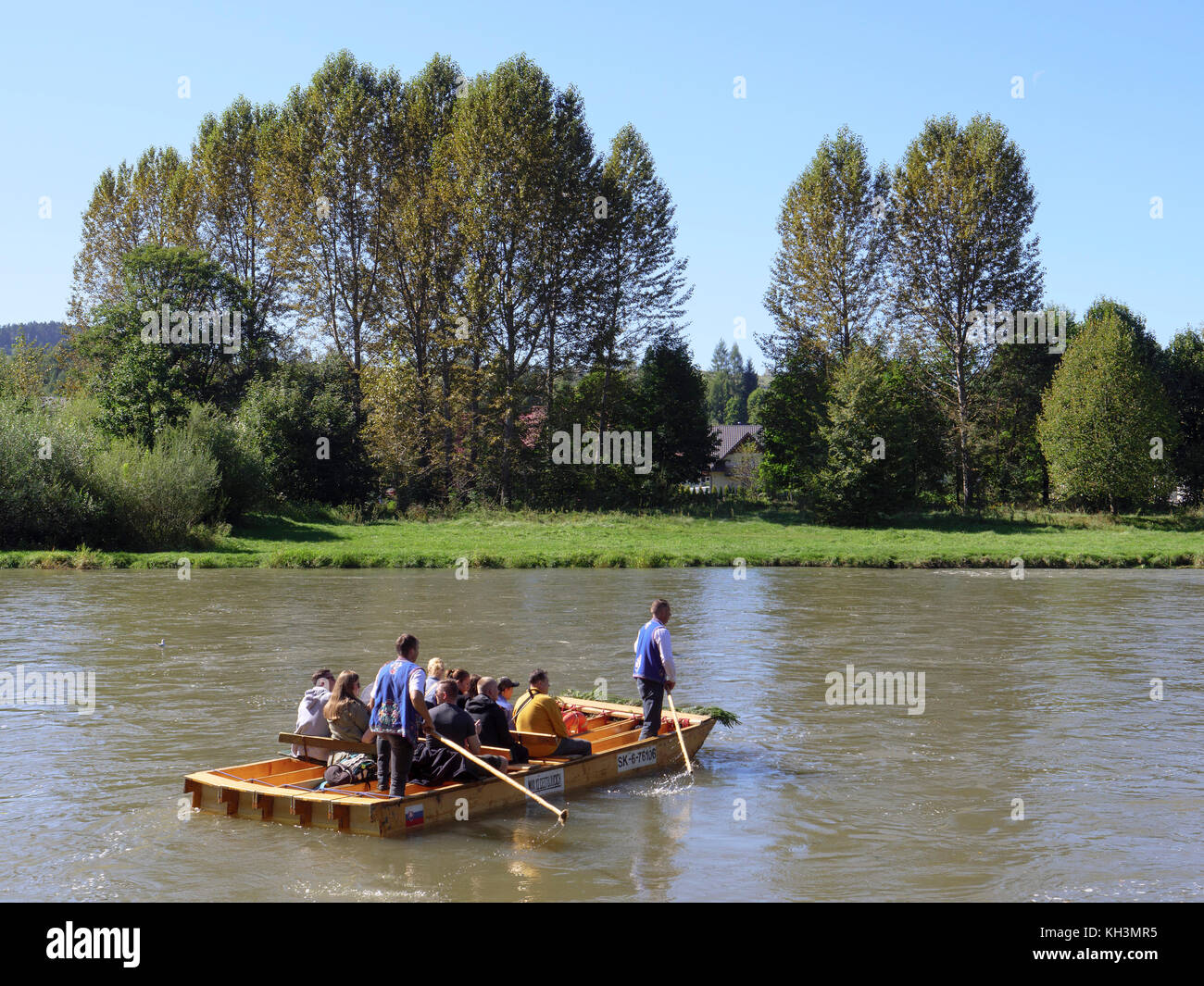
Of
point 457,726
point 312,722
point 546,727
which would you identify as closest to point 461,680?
point 546,727

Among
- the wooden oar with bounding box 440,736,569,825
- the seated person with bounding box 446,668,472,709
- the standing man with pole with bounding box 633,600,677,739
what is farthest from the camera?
the standing man with pole with bounding box 633,600,677,739

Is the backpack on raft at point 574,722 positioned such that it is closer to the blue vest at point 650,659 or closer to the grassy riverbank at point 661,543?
the blue vest at point 650,659

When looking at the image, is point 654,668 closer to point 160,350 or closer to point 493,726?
point 493,726

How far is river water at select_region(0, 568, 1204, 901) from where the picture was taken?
33.9ft

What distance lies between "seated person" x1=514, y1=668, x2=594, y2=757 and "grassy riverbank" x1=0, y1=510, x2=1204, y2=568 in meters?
24.7

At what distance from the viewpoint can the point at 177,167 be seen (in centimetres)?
6041

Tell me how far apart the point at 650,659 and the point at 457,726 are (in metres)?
3.05

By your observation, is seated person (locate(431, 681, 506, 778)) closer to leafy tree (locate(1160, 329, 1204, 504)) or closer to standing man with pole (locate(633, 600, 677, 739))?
standing man with pole (locate(633, 600, 677, 739))

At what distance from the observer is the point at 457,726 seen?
12.2 m

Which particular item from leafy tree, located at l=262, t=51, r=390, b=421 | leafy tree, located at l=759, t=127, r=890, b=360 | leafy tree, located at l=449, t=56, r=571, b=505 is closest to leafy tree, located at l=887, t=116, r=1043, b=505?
leafy tree, located at l=759, t=127, r=890, b=360

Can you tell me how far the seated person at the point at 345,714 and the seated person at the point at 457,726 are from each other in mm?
809

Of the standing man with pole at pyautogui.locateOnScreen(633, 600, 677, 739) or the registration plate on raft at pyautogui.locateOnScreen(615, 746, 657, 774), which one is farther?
the standing man with pole at pyautogui.locateOnScreen(633, 600, 677, 739)

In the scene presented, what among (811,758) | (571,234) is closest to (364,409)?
(571,234)
